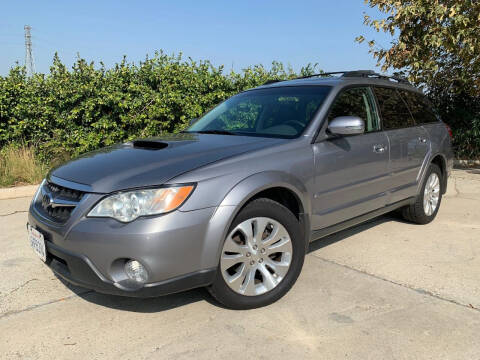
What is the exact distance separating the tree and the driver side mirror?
542 cm

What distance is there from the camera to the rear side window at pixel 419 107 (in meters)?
4.70

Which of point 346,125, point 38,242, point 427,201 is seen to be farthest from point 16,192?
point 427,201

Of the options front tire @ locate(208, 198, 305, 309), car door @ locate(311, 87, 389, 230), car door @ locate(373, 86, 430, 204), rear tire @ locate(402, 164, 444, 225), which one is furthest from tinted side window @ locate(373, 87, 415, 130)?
front tire @ locate(208, 198, 305, 309)

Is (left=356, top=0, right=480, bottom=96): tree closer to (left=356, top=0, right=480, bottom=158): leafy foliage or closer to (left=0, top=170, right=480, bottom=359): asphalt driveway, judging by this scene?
(left=356, top=0, right=480, bottom=158): leafy foliage

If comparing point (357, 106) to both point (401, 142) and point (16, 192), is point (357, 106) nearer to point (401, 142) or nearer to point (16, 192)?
point (401, 142)

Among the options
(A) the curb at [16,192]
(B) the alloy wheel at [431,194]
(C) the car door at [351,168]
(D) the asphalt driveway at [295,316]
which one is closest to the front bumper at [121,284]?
(D) the asphalt driveway at [295,316]

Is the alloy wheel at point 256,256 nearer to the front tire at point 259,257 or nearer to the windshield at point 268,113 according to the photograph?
the front tire at point 259,257

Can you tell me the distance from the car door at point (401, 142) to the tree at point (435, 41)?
3999 millimetres

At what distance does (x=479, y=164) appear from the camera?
9344mm

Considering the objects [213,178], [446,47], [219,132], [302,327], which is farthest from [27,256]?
[446,47]

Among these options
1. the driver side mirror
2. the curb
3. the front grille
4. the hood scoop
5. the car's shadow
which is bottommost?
the car's shadow

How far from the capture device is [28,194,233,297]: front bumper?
96.8 inches

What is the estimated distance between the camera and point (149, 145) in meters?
3.40

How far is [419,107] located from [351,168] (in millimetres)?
1828
